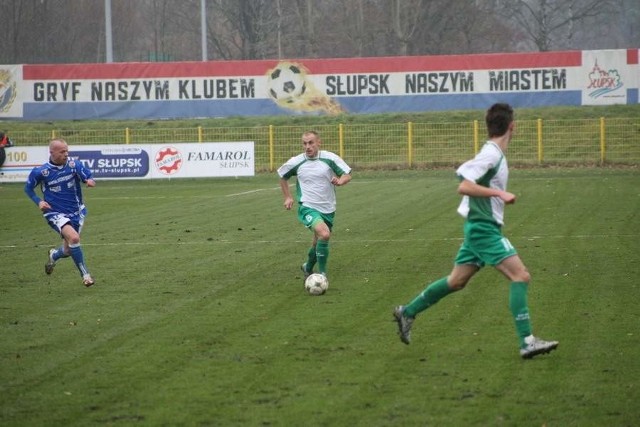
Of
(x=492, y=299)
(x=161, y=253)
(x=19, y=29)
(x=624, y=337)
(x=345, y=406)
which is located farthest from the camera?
(x=19, y=29)

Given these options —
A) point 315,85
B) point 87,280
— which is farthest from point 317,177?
point 315,85

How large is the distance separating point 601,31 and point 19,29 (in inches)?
1913

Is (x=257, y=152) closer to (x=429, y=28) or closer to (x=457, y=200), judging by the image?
(x=457, y=200)

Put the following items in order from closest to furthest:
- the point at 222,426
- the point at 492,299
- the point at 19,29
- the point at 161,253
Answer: the point at 222,426, the point at 492,299, the point at 161,253, the point at 19,29

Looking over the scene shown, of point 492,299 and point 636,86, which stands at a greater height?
point 636,86

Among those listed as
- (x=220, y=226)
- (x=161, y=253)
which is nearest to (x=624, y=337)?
(x=161, y=253)

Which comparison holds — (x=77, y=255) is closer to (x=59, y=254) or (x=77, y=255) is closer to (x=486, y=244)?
(x=59, y=254)

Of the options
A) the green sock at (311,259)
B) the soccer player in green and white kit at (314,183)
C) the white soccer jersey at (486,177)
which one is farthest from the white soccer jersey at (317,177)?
the white soccer jersey at (486,177)

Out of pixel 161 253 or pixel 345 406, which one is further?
pixel 161 253

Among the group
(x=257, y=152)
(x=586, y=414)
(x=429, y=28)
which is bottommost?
(x=586, y=414)

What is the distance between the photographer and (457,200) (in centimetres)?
2477

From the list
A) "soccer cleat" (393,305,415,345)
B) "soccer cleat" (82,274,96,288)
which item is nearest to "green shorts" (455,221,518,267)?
"soccer cleat" (393,305,415,345)

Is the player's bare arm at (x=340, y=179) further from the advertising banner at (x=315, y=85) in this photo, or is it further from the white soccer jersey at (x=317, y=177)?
the advertising banner at (x=315, y=85)

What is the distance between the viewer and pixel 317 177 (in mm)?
13180
